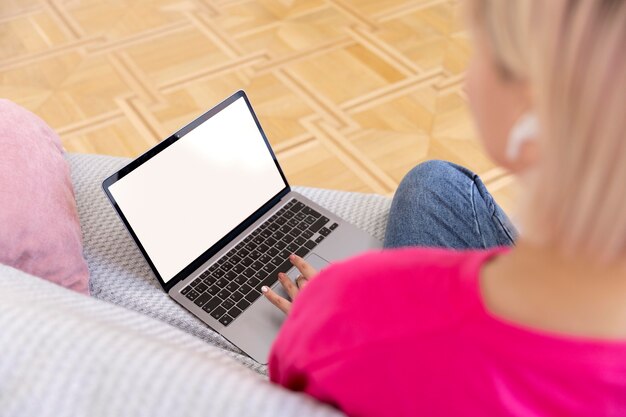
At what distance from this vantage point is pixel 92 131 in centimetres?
190

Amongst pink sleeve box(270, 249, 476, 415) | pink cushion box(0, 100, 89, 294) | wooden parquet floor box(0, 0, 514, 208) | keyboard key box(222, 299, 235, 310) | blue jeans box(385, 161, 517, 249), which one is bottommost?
wooden parquet floor box(0, 0, 514, 208)

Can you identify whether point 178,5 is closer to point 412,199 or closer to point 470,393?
point 412,199

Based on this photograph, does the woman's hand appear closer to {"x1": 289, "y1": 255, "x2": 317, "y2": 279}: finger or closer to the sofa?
{"x1": 289, "y1": 255, "x2": 317, "y2": 279}: finger

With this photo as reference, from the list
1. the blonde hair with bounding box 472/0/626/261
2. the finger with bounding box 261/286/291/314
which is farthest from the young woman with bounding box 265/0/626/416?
the finger with bounding box 261/286/291/314

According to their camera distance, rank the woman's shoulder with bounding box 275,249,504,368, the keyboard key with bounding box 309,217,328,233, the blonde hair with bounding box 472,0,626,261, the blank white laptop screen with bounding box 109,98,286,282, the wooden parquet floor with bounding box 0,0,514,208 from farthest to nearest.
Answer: the wooden parquet floor with bounding box 0,0,514,208 → the keyboard key with bounding box 309,217,328,233 → the blank white laptop screen with bounding box 109,98,286,282 → the woman's shoulder with bounding box 275,249,504,368 → the blonde hair with bounding box 472,0,626,261

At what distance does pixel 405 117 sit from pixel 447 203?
0.94 meters

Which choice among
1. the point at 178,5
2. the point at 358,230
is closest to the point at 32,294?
the point at 358,230

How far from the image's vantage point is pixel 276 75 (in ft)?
6.86

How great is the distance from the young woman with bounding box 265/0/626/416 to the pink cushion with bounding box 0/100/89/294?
475 millimetres

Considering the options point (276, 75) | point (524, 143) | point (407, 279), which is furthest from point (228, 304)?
point (276, 75)

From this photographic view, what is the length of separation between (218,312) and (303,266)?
0.13m

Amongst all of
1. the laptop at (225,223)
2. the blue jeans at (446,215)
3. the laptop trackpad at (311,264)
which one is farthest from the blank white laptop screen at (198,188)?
the blue jeans at (446,215)

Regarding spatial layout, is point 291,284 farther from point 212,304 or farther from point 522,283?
point 522,283

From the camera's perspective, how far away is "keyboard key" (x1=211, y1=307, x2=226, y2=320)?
39.4 inches
